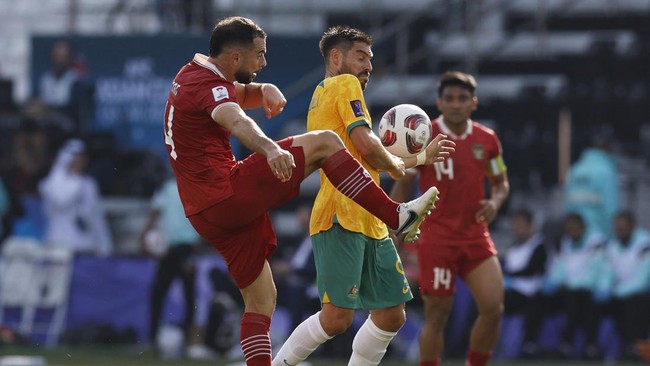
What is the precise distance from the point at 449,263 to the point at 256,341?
2.55m

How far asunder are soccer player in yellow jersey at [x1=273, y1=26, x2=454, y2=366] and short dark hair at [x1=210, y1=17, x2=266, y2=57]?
2.37 feet

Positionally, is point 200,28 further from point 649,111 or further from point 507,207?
point 649,111

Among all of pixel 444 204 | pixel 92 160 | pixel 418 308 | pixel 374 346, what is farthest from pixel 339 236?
pixel 92 160

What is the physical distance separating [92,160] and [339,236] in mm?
11044

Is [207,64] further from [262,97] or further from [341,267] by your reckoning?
[341,267]

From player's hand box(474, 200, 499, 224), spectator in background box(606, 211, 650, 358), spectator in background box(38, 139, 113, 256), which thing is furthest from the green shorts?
spectator in background box(38, 139, 113, 256)

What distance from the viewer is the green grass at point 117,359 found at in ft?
49.3

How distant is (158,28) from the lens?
21.2m

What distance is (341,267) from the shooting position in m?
9.18

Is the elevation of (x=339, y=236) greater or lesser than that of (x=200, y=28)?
lesser

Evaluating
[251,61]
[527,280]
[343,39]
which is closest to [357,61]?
[343,39]

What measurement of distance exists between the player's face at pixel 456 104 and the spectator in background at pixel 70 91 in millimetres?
9596

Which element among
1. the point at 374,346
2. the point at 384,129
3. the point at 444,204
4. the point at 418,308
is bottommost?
the point at 418,308

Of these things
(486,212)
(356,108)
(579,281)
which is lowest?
(579,281)
